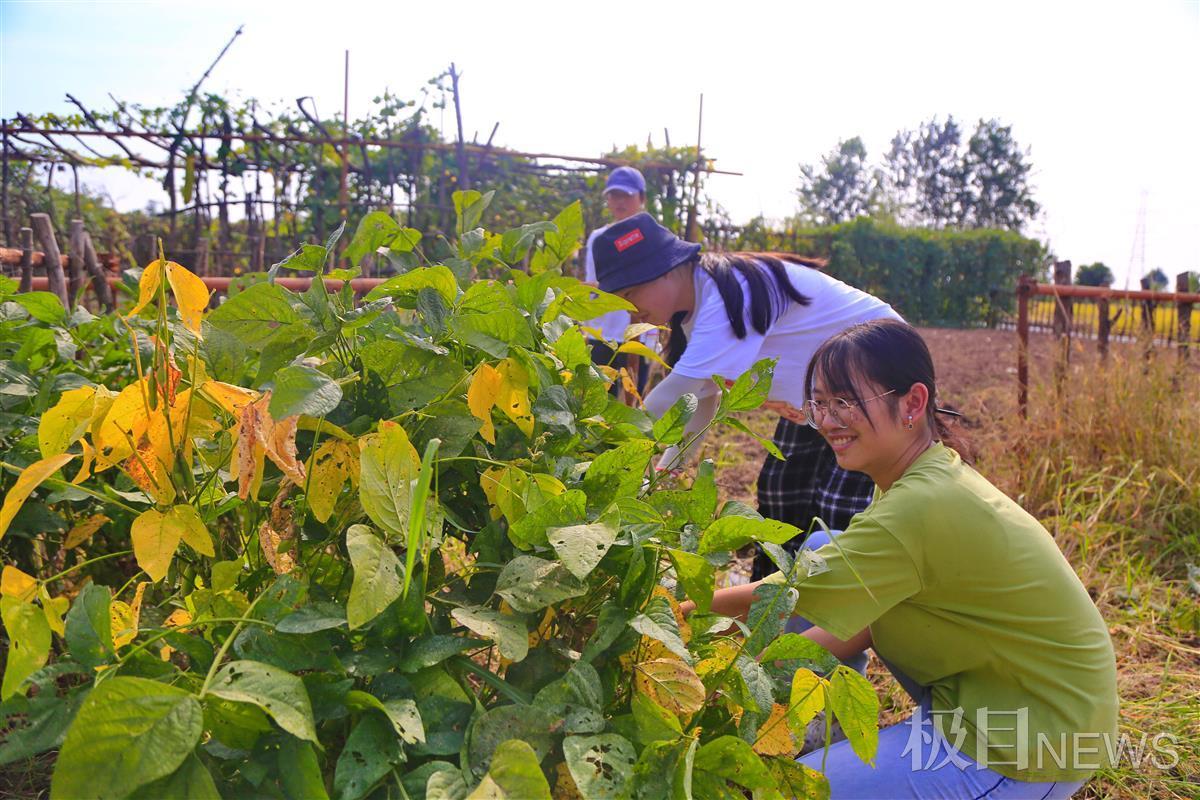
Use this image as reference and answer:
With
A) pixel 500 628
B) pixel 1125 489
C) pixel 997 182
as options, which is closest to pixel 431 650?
pixel 500 628

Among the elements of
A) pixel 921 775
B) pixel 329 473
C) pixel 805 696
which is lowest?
pixel 921 775

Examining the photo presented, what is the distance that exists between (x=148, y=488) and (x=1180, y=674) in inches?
137

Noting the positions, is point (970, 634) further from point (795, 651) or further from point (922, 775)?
point (795, 651)

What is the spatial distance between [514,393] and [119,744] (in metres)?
0.52

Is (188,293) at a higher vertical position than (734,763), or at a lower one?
higher

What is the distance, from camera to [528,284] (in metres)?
1.10

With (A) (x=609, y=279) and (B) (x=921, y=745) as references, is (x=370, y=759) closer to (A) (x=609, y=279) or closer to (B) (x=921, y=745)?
(B) (x=921, y=745)

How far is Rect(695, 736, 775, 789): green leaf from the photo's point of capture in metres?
0.79

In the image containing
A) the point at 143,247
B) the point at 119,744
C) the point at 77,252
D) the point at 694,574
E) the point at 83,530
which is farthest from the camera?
the point at 143,247

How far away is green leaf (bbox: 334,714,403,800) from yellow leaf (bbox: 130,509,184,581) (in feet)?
0.75

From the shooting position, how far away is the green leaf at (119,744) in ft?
1.95

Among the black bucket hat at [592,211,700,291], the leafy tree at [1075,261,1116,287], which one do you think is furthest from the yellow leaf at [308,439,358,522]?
the leafy tree at [1075,261,1116,287]

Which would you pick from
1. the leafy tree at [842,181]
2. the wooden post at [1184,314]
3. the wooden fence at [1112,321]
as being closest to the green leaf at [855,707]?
the wooden fence at [1112,321]

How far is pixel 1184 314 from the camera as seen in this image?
19.2ft
